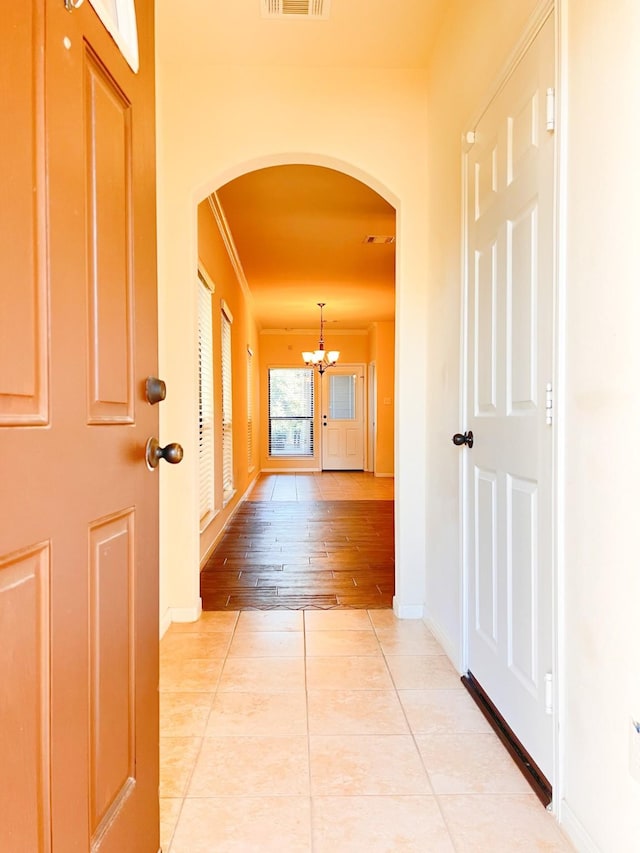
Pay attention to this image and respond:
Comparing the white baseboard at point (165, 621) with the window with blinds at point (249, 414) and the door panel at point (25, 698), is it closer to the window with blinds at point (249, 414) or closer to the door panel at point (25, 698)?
the door panel at point (25, 698)

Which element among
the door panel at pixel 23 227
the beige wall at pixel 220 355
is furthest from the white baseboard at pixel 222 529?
the door panel at pixel 23 227

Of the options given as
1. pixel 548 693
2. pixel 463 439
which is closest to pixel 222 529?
pixel 463 439

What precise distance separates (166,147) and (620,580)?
9.17 feet

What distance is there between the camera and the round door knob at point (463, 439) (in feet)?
7.09

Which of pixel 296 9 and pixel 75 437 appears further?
pixel 296 9

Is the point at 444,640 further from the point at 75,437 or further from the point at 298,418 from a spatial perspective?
the point at 298,418

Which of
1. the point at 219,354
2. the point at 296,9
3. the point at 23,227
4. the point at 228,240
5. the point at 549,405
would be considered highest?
the point at 296,9

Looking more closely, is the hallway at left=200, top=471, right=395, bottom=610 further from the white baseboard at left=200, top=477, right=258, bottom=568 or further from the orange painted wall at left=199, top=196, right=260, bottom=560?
the orange painted wall at left=199, top=196, right=260, bottom=560

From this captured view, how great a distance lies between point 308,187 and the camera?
4.11 m

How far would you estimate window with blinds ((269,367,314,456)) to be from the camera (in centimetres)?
1108

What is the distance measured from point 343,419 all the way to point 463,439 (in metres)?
8.98

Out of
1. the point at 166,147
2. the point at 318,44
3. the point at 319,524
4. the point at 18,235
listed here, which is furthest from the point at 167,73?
the point at 319,524

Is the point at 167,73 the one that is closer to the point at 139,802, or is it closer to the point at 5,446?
the point at 5,446

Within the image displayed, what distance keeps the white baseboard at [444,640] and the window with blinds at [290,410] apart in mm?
8395
